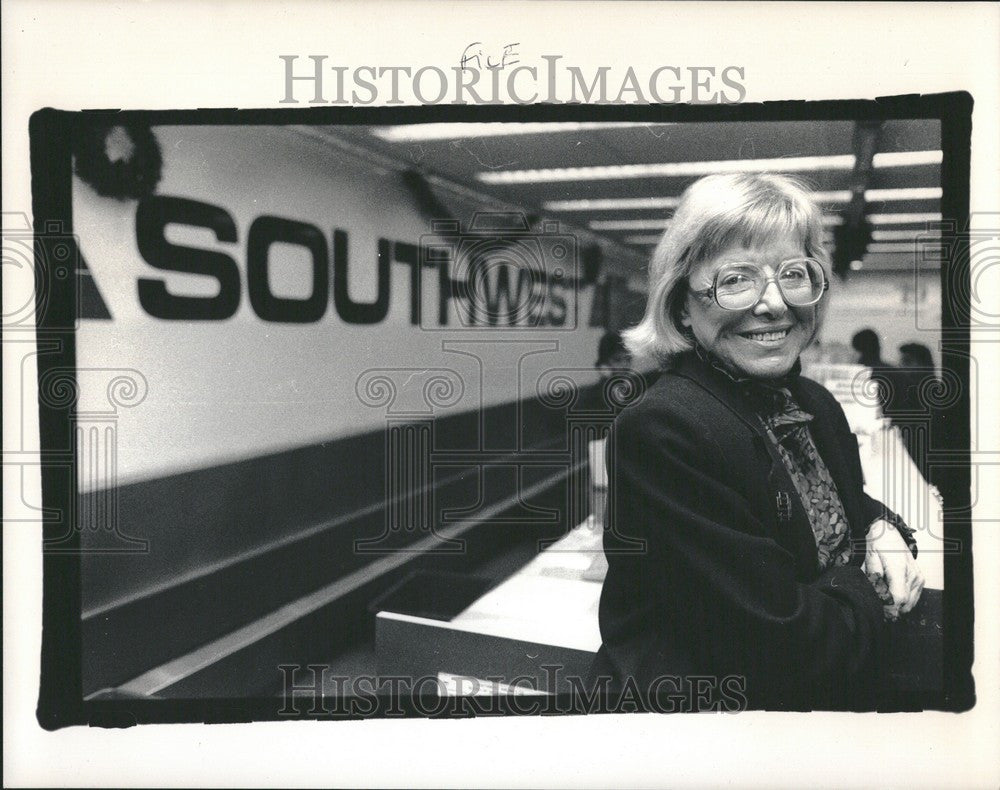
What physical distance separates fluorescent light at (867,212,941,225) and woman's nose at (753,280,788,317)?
44 centimetres

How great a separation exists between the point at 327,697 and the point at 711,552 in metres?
0.98

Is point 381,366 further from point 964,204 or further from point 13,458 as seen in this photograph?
point 964,204

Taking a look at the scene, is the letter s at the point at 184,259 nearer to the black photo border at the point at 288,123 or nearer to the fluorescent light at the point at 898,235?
the black photo border at the point at 288,123

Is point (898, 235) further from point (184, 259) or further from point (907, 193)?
point (184, 259)

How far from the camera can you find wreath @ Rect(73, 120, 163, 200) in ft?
5.38

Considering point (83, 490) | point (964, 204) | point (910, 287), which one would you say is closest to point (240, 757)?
point (83, 490)

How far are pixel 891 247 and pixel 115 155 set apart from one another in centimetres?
177

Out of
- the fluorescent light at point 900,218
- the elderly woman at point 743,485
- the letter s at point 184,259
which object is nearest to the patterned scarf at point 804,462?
the elderly woman at point 743,485

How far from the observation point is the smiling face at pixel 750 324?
1.39 metres

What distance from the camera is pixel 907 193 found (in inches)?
64.1

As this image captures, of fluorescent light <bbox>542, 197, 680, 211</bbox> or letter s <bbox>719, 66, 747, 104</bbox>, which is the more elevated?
letter s <bbox>719, 66, 747, 104</bbox>

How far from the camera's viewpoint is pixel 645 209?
1773 mm

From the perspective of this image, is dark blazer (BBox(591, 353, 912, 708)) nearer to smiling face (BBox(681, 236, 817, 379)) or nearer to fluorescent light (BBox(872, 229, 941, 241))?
smiling face (BBox(681, 236, 817, 379))

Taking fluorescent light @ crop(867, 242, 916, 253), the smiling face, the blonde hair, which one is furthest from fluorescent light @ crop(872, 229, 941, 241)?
the smiling face
